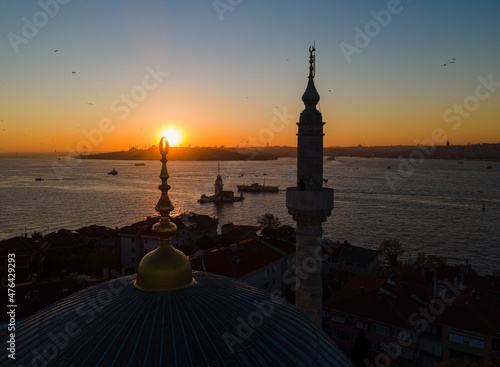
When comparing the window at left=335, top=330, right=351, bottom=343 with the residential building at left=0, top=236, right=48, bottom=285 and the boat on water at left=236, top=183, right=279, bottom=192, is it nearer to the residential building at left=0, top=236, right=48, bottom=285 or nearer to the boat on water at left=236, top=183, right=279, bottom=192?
the residential building at left=0, top=236, right=48, bottom=285

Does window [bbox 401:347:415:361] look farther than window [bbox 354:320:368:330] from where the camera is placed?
No

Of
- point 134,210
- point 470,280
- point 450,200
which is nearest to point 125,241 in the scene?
point 470,280

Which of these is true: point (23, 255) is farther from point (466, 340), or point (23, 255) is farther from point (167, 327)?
point (466, 340)

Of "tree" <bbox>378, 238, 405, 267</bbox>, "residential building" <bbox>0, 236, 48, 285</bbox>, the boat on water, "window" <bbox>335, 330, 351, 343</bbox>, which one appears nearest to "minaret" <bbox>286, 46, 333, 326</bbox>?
"window" <bbox>335, 330, 351, 343</bbox>

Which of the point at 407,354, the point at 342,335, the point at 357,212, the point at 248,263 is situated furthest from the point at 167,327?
the point at 357,212

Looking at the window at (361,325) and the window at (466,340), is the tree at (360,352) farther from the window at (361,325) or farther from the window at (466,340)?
the window at (466,340)

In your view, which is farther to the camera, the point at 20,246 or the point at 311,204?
the point at 20,246

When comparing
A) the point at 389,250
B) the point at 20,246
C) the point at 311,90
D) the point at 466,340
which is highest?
the point at 311,90

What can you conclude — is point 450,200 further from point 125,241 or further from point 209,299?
point 209,299

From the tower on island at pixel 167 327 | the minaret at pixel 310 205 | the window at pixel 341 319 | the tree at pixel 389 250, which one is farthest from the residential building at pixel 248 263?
the tree at pixel 389 250
